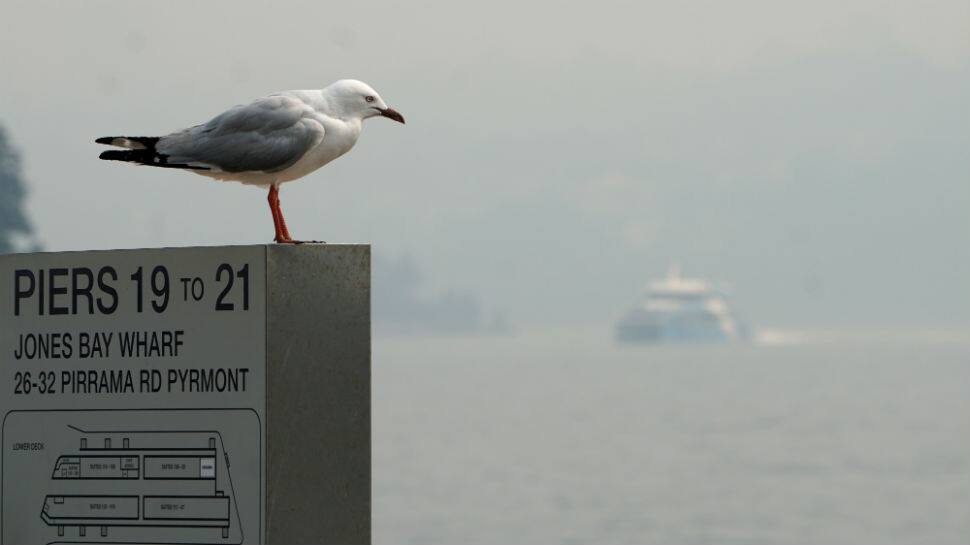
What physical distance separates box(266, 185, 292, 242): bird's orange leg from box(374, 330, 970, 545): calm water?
35.8 meters

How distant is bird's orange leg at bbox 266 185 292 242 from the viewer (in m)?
6.74

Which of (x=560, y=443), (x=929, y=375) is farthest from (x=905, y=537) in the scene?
(x=929, y=375)

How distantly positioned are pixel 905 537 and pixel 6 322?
4250 centimetres

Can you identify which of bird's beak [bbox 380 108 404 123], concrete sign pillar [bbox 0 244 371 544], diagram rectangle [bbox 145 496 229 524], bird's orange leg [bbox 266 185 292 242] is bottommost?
diagram rectangle [bbox 145 496 229 524]

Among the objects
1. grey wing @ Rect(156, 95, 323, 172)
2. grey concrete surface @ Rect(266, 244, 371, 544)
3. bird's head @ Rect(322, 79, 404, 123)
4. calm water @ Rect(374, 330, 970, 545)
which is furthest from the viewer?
calm water @ Rect(374, 330, 970, 545)

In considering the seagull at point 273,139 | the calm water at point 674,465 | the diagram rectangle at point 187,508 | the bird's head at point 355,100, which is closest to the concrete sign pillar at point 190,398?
the diagram rectangle at point 187,508

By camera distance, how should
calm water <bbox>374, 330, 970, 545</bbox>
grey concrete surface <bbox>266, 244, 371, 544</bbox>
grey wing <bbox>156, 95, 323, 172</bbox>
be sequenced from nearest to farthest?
grey concrete surface <bbox>266, 244, 371, 544</bbox>
grey wing <bbox>156, 95, 323, 172</bbox>
calm water <bbox>374, 330, 970, 545</bbox>

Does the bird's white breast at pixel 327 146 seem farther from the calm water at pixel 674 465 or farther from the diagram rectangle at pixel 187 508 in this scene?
the calm water at pixel 674 465

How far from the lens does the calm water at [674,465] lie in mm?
48000

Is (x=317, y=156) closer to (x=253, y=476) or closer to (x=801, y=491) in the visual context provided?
(x=253, y=476)

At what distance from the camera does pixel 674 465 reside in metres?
69.6

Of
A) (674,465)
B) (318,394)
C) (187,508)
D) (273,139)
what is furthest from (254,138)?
(674,465)

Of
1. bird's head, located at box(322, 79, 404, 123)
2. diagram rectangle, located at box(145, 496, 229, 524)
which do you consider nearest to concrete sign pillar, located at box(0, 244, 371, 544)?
diagram rectangle, located at box(145, 496, 229, 524)

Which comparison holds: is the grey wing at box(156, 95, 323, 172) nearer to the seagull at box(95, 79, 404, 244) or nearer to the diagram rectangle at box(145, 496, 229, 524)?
the seagull at box(95, 79, 404, 244)
